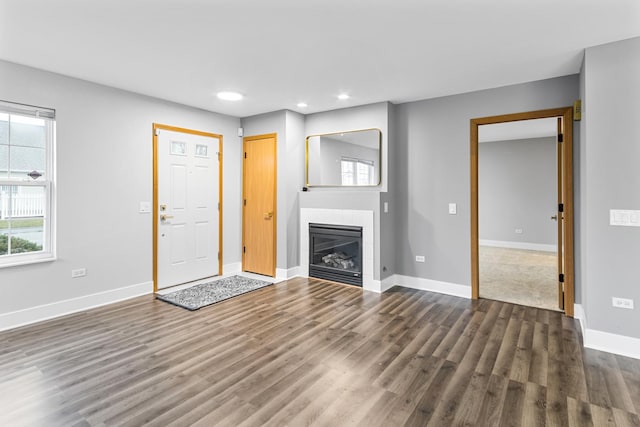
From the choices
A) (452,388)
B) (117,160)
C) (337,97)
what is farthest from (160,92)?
(452,388)

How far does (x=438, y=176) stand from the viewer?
175 inches

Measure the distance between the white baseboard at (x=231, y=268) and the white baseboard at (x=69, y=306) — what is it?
1.17 meters

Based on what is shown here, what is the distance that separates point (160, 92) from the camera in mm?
4160

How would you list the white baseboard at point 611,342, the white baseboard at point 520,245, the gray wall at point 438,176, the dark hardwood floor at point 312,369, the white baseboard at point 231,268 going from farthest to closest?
the white baseboard at point 520,245
the white baseboard at point 231,268
the gray wall at point 438,176
the white baseboard at point 611,342
the dark hardwood floor at point 312,369

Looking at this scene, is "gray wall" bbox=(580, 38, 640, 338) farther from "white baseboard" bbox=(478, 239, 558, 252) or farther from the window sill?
the window sill

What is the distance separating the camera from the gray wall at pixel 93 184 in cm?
337

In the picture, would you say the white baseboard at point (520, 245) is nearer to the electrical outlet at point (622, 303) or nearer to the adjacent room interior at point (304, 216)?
the adjacent room interior at point (304, 216)

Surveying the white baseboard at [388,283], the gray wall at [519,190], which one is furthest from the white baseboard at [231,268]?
the gray wall at [519,190]

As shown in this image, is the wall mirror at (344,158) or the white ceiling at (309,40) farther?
the wall mirror at (344,158)

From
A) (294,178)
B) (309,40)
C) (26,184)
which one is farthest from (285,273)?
(309,40)

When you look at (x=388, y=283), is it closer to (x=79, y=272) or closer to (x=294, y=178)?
(x=294, y=178)

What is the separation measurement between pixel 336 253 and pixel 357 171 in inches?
48.7

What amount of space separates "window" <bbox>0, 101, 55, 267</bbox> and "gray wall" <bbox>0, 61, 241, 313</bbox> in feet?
0.30

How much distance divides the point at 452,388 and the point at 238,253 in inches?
158
